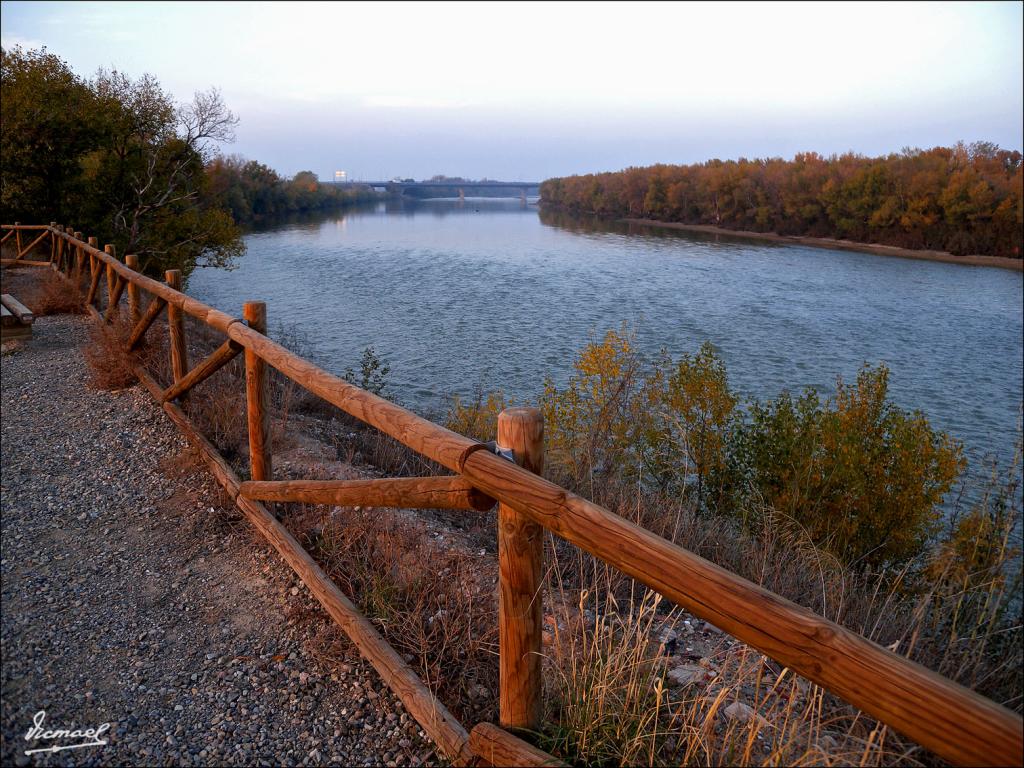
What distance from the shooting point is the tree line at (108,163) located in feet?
71.2

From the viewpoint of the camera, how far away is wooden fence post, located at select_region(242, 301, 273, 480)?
467 cm

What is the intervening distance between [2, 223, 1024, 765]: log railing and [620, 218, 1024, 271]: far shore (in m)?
53.1

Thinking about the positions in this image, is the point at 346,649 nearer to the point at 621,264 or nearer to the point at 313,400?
the point at 313,400

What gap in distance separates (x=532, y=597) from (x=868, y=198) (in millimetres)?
66512

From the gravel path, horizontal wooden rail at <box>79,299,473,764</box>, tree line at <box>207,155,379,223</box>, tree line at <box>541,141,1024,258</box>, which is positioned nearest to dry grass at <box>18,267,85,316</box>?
the gravel path

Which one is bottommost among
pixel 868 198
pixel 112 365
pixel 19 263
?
pixel 112 365

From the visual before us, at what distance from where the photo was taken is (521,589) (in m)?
2.46

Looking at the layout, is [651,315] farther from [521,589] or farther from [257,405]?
[521,589]

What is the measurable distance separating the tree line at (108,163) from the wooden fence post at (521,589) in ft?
70.4

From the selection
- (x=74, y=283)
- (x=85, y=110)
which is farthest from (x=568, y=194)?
(x=74, y=283)

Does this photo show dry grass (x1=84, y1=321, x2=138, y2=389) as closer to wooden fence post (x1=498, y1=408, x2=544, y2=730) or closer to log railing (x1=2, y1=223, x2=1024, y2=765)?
log railing (x1=2, y1=223, x2=1024, y2=765)

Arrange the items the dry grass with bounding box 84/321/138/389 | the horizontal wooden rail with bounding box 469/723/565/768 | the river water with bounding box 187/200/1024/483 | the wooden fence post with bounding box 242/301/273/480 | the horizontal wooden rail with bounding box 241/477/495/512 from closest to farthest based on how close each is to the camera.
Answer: the horizontal wooden rail with bounding box 469/723/565/768
the horizontal wooden rail with bounding box 241/477/495/512
the wooden fence post with bounding box 242/301/273/480
the dry grass with bounding box 84/321/138/389
the river water with bounding box 187/200/1024/483

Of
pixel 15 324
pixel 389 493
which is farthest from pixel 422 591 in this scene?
pixel 15 324
